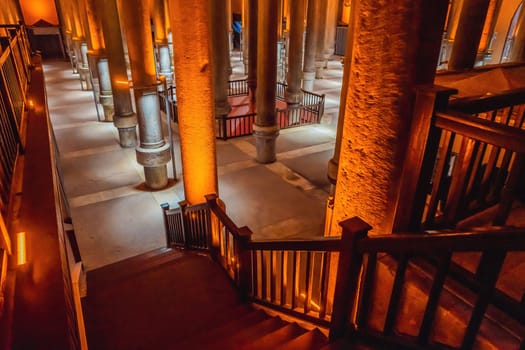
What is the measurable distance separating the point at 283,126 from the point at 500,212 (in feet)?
36.4

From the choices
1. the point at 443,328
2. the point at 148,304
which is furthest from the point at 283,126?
the point at 443,328

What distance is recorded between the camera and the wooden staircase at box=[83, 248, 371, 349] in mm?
3100

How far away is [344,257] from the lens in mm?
2250

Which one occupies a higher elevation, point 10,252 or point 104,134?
point 10,252

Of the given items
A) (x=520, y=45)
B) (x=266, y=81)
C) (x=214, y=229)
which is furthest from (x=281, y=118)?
(x=214, y=229)

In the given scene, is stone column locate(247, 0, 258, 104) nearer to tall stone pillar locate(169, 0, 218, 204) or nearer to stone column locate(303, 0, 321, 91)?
stone column locate(303, 0, 321, 91)

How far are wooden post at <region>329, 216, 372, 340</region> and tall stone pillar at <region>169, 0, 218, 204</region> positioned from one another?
3.56 m

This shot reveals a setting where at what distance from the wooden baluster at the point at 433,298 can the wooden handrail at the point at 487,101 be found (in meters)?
0.93

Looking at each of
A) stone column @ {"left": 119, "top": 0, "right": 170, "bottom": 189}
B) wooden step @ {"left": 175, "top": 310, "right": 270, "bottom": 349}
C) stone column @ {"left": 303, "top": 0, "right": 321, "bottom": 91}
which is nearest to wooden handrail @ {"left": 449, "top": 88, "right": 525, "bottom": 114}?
wooden step @ {"left": 175, "top": 310, "right": 270, "bottom": 349}

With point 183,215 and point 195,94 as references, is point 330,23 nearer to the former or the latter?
point 195,94

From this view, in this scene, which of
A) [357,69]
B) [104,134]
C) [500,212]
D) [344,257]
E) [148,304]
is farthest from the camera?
[104,134]

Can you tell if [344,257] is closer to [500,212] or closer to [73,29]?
[500,212]

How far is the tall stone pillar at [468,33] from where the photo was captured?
5.57 meters

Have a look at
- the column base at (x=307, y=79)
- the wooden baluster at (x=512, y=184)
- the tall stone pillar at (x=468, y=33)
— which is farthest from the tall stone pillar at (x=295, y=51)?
the wooden baluster at (x=512, y=184)
